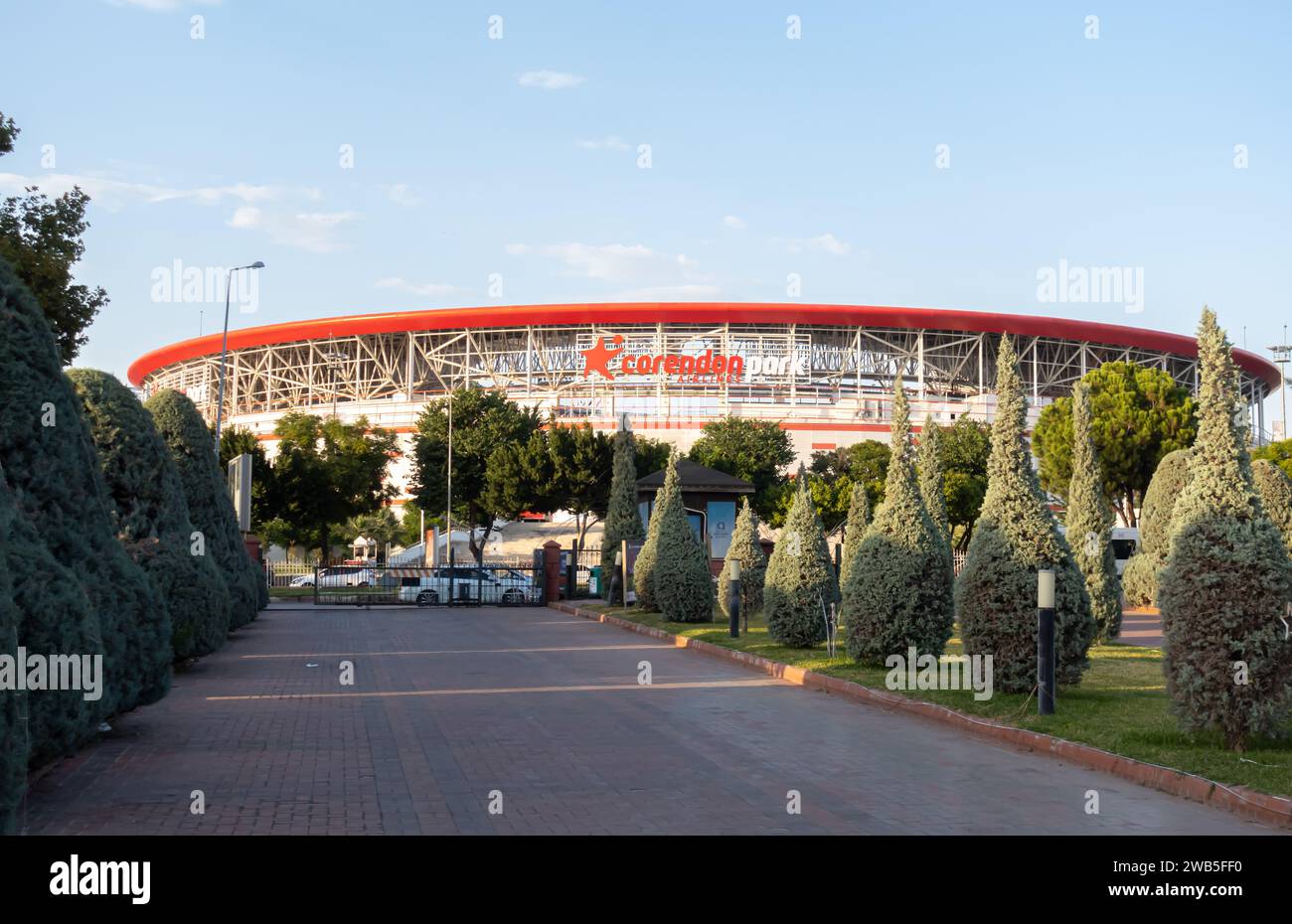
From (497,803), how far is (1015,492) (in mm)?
7090

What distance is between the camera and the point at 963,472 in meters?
56.9

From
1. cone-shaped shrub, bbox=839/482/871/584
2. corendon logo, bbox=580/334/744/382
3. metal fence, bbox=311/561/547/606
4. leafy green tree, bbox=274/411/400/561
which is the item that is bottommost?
metal fence, bbox=311/561/547/606

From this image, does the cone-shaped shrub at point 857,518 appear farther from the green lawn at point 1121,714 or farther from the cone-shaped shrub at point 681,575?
the green lawn at point 1121,714

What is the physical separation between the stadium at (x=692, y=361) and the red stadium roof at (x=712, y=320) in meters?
0.09

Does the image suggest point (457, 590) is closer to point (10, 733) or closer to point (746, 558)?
point (746, 558)

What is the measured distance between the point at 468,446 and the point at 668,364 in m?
20.4

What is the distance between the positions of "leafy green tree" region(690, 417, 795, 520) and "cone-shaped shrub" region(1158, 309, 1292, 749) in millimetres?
47409

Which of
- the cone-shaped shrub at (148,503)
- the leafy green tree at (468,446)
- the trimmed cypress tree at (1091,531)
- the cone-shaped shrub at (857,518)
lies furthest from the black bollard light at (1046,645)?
the leafy green tree at (468,446)

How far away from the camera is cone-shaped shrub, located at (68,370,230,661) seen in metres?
14.3

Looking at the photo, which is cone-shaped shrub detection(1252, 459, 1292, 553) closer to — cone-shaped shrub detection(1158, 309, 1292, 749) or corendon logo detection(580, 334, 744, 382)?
cone-shaped shrub detection(1158, 309, 1292, 749)

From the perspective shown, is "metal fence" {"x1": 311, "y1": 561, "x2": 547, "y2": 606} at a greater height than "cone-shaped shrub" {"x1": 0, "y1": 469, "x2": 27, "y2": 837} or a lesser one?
lesser

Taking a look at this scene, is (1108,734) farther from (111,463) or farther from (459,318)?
(459,318)

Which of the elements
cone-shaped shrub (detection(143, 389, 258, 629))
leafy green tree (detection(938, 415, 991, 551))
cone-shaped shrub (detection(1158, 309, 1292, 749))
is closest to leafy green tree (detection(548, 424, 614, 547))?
leafy green tree (detection(938, 415, 991, 551))

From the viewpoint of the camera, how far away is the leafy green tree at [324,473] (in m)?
55.8
